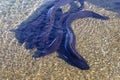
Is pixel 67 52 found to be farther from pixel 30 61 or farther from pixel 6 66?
pixel 6 66

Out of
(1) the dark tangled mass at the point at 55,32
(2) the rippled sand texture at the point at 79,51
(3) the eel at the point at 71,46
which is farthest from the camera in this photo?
(1) the dark tangled mass at the point at 55,32

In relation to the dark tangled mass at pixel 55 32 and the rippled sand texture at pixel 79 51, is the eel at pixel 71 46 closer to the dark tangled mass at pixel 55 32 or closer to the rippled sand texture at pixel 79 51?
the dark tangled mass at pixel 55 32

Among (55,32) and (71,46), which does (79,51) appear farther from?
(55,32)

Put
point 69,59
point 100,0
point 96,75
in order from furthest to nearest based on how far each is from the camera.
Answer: point 100,0, point 69,59, point 96,75

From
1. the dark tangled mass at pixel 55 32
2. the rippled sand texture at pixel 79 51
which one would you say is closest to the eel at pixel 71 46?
the dark tangled mass at pixel 55 32

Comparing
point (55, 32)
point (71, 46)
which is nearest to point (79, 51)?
point (71, 46)

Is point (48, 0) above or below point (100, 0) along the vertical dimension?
above

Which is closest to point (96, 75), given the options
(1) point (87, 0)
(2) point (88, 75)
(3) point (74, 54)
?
(2) point (88, 75)
